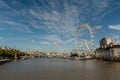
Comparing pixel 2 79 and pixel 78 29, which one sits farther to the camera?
pixel 78 29

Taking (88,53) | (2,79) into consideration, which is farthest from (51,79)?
(88,53)

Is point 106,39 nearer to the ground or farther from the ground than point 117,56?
farther from the ground

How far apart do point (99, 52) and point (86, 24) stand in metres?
42.5

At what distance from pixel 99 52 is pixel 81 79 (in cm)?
11954

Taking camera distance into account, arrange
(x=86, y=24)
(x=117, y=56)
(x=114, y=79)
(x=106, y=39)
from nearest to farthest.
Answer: (x=114, y=79)
(x=117, y=56)
(x=86, y=24)
(x=106, y=39)

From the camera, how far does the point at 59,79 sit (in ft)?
93.0

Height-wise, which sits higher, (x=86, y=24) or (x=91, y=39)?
(x=86, y=24)

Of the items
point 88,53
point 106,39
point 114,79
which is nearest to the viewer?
point 114,79

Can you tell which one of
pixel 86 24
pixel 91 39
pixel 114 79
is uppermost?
pixel 86 24

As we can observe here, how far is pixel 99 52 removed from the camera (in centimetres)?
14538

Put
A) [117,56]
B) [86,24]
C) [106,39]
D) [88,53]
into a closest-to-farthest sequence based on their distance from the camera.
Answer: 1. [117,56]
2. [86,24]
3. [88,53]
4. [106,39]

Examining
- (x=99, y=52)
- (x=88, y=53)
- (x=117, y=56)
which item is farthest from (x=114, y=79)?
(x=99, y=52)

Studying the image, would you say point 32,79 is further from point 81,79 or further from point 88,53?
point 88,53

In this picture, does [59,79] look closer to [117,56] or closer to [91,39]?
[117,56]
